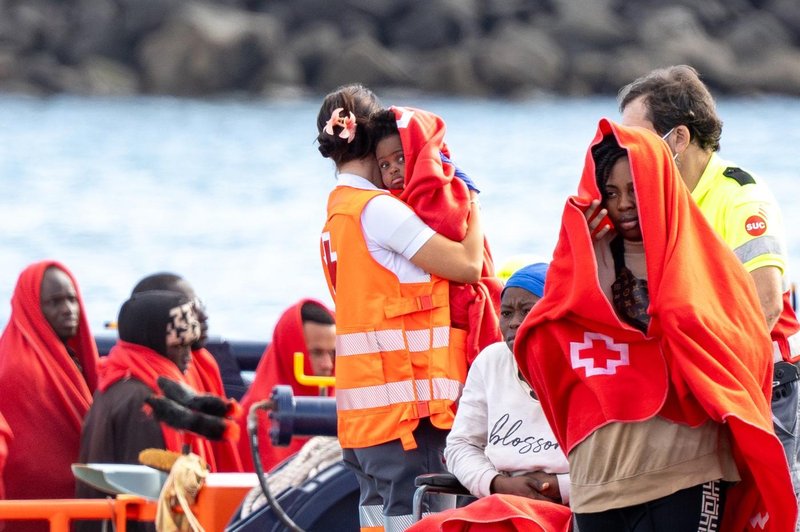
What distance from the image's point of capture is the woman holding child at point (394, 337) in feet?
13.7

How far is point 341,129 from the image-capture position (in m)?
4.29

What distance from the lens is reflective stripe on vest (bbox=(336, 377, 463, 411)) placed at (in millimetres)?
4203

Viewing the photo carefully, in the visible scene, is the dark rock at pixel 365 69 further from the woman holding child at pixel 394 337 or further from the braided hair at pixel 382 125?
the woman holding child at pixel 394 337

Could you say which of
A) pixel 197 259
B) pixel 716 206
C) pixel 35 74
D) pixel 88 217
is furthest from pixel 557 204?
pixel 716 206

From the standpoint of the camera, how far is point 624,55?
114 feet

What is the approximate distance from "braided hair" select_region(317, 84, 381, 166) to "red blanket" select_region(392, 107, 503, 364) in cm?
13

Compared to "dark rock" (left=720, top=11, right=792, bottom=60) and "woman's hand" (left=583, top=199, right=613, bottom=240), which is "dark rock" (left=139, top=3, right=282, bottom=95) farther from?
"woman's hand" (left=583, top=199, right=613, bottom=240)

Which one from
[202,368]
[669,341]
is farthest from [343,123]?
[202,368]

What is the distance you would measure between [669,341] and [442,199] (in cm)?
110

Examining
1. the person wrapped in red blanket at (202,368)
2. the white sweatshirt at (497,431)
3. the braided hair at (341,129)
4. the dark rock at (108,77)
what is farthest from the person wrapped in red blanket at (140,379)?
the dark rock at (108,77)

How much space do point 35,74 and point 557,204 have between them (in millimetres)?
16409

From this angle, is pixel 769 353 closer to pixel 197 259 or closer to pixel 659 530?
pixel 659 530

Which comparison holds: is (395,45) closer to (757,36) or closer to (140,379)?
(757,36)

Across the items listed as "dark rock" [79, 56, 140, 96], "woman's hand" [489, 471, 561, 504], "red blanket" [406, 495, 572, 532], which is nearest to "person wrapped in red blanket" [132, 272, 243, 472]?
"woman's hand" [489, 471, 561, 504]
